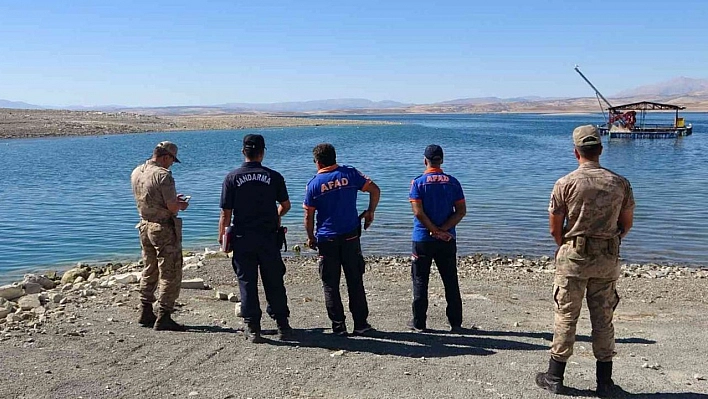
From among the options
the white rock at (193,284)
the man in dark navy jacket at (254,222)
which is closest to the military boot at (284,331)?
the man in dark navy jacket at (254,222)

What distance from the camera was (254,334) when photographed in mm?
7500

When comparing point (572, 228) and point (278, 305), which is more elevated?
point (572, 228)

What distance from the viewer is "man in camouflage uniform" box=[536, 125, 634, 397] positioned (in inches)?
223

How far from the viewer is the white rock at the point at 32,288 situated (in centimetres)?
1080

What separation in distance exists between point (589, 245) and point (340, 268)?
2785 millimetres

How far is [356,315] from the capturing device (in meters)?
7.82

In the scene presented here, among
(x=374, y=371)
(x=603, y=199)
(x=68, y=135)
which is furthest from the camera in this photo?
(x=68, y=135)

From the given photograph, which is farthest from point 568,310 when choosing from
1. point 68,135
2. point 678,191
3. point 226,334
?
point 68,135

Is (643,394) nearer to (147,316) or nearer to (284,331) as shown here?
(284,331)

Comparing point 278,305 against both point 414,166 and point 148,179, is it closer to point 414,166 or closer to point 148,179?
point 148,179

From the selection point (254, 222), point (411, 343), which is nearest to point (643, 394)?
point (411, 343)

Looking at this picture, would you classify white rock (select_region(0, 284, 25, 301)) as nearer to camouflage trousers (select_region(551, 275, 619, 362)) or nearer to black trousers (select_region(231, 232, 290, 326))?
black trousers (select_region(231, 232, 290, 326))

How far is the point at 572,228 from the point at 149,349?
4288mm

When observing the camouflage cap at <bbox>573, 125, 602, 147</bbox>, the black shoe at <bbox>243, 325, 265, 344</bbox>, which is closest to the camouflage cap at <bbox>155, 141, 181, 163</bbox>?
the black shoe at <bbox>243, 325, 265, 344</bbox>
